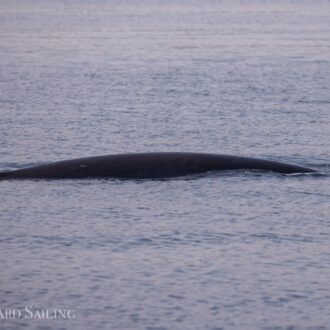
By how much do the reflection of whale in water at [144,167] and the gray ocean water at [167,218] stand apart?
0.25m

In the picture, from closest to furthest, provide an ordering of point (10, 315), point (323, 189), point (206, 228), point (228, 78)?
point (10, 315) < point (206, 228) < point (323, 189) < point (228, 78)

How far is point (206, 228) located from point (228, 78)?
71.2 feet

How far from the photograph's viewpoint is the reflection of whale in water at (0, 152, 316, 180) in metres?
16.1

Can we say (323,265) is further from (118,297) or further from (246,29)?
(246,29)

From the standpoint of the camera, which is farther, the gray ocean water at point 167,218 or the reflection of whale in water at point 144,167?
the reflection of whale in water at point 144,167

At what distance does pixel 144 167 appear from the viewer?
1619cm

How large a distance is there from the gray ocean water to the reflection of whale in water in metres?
0.25

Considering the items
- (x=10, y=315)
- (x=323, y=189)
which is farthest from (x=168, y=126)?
(x=10, y=315)

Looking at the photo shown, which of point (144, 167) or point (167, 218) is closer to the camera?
point (167, 218)

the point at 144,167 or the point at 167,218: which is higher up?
the point at 144,167

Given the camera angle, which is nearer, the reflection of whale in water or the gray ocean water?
the gray ocean water

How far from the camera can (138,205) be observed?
47.5 feet

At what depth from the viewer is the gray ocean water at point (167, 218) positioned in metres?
10.1

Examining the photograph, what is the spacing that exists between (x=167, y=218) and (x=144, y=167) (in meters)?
2.55
